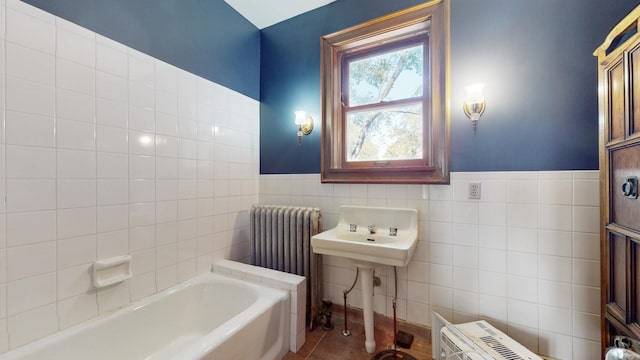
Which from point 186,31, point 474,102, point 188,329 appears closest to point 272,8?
point 186,31

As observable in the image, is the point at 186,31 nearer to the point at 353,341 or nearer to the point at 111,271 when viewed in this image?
the point at 111,271

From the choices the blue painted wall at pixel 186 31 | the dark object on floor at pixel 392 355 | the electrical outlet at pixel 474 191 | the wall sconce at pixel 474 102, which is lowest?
the dark object on floor at pixel 392 355

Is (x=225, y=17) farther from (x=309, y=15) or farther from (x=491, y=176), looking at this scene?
(x=491, y=176)

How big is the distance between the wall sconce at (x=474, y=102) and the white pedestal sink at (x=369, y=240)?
2.43 feet

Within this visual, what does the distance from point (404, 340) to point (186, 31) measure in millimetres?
2804

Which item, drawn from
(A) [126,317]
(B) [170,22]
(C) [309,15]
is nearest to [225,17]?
(B) [170,22]

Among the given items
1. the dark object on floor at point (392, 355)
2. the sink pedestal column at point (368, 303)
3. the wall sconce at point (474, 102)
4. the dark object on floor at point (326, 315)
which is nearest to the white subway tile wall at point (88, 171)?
the dark object on floor at point (326, 315)

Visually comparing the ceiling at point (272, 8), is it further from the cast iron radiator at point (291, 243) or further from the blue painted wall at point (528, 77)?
the cast iron radiator at point (291, 243)

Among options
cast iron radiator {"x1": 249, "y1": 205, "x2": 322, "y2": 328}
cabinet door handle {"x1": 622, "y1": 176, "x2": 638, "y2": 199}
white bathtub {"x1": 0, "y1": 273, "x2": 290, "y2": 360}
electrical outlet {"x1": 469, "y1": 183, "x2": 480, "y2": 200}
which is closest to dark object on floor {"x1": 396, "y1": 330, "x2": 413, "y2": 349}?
cast iron radiator {"x1": 249, "y1": 205, "x2": 322, "y2": 328}

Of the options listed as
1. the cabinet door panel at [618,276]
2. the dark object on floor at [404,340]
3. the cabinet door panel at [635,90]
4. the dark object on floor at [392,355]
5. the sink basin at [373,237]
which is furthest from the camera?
the dark object on floor at [404,340]

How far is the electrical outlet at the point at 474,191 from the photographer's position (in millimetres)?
1573

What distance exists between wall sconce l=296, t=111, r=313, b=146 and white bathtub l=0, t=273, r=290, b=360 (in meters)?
1.31

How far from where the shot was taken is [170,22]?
5.65 feet

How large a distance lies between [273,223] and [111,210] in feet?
3.54
